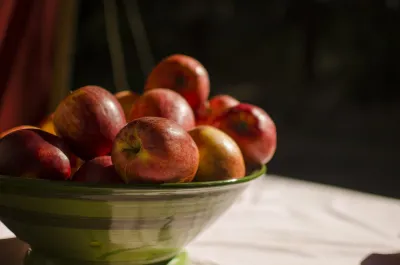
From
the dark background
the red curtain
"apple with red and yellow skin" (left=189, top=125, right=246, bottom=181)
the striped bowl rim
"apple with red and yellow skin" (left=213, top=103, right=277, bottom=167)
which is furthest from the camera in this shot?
the dark background

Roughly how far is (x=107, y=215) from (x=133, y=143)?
6 cm

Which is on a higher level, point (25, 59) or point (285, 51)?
point (25, 59)

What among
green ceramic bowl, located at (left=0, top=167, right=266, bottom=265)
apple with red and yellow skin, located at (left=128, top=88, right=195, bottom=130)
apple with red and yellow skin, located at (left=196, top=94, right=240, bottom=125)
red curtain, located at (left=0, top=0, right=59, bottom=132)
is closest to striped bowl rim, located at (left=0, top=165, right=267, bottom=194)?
green ceramic bowl, located at (left=0, top=167, right=266, bottom=265)

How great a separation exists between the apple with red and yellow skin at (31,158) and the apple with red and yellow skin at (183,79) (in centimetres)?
23

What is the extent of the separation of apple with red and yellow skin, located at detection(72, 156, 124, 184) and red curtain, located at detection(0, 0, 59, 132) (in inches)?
28.3

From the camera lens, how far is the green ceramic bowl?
0.40 metres

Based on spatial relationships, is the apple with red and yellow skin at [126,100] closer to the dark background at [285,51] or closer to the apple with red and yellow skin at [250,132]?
the apple with red and yellow skin at [250,132]

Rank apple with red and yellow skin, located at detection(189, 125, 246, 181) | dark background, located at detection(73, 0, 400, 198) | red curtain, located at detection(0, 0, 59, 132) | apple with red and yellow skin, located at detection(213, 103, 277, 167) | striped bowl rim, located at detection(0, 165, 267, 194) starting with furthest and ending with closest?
dark background, located at detection(73, 0, 400, 198), red curtain, located at detection(0, 0, 59, 132), apple with red and yellow skin, located at detection(213, 103, 277, 167), apple with red and yellow skin, located at detection(189, 125, 246, 181), striped bowl rim, located at detection(0, 165, 267, 194)

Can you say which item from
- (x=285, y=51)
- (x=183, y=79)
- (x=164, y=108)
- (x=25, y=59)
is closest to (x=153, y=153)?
(x=164, y=108)

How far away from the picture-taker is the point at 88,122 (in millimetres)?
489

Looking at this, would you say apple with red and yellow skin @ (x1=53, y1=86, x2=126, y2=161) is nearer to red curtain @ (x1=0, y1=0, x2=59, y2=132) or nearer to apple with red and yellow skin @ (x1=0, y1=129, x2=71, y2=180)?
apple with red and yellow skin @ (x1=0, y1=129, x2=71, y2=180)

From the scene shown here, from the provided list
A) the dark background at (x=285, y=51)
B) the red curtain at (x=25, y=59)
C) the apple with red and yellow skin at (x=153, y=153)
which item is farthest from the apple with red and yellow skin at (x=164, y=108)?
the dark background at (x=285, y=51)

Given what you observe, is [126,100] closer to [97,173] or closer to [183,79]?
[183,79]

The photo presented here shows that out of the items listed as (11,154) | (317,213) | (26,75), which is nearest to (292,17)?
(26,75)
